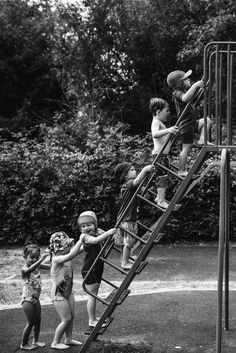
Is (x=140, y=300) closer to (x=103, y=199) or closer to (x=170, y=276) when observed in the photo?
(x=170, y=276)

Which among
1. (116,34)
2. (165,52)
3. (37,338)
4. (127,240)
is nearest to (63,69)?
(116,34)

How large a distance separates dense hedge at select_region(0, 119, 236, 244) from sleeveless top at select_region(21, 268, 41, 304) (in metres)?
5.64

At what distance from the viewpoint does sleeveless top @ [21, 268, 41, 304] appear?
479 centimetres

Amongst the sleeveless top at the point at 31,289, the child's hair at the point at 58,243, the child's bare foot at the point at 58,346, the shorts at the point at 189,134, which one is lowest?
the child's bare foot at the point at 58,346

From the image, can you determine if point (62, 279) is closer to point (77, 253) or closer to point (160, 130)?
point (77, 253)

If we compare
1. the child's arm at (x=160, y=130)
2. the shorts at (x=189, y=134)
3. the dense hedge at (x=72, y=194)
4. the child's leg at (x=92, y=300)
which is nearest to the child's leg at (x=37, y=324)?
the child's leg at (x=92, y=300)

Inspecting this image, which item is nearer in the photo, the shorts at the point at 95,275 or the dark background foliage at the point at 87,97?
the shorts at the point at 95,275

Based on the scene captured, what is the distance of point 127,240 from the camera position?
6152 millimetres

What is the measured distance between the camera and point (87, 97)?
61.5ft

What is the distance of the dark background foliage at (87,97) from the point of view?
10641 millimetres

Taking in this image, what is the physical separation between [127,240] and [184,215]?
4.66m

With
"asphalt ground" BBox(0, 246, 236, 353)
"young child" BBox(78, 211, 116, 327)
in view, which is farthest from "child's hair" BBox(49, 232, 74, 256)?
"asphalt ground" BBox(0, 246, 236, 353)

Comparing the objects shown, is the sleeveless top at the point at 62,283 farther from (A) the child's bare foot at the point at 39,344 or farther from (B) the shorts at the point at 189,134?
(B) the shorts at the point at 189,134

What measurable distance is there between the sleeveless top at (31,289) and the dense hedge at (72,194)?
564 centimetres
